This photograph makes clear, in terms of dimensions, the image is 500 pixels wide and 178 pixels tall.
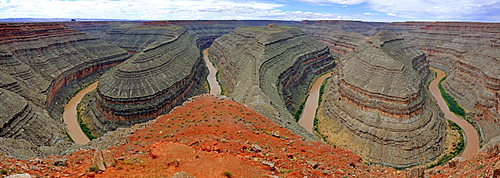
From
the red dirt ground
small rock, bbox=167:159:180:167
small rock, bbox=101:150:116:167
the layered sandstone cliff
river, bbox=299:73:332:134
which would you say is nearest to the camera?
small rock, bbox=101:150:116:167

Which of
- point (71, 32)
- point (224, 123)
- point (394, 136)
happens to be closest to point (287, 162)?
point (224, 123)

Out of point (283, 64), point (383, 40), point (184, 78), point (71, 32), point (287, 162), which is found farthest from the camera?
point (71, 32)

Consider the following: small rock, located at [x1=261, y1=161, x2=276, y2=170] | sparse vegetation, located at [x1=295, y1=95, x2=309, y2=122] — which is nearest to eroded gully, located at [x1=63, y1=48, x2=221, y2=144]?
sparse vegetation, located at [x1=295, y1=95, x2=309, y2=122]

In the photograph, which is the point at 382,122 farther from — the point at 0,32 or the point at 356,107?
the point at 0,32

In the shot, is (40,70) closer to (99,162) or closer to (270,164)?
(99,162)

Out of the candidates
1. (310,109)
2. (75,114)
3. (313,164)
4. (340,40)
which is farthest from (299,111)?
(340,40)

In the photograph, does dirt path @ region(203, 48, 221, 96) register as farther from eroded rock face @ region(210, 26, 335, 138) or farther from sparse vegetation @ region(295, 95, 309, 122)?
sparse vegetation @ region(295, 95, 309, 122)
